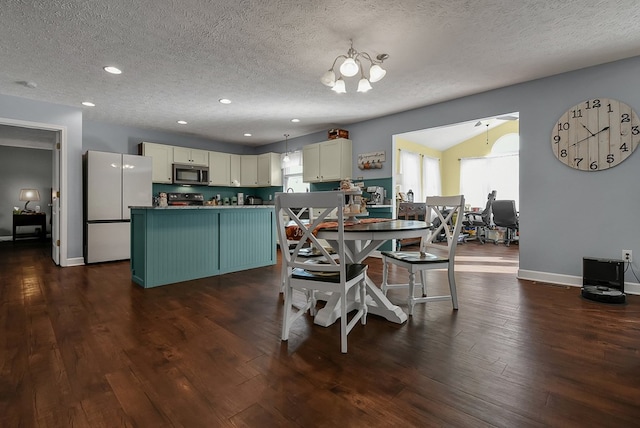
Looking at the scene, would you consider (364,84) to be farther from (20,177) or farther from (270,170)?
(20,177)

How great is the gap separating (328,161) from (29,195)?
303 inches

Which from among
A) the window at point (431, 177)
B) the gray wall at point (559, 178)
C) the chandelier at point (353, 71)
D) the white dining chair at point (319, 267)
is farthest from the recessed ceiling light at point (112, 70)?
the window at point (431, 177)

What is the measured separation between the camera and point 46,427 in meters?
1.16

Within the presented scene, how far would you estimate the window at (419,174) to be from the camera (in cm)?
735

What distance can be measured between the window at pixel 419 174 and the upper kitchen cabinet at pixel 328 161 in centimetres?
200

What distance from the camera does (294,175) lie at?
6.69m

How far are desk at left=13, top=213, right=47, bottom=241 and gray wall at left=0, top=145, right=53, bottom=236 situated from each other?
15.2 inches

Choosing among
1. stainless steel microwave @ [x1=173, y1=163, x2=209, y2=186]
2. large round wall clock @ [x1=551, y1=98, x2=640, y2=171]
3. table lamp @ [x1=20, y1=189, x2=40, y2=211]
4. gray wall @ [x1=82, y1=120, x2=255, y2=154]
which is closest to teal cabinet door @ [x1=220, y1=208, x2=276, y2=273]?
stainless steel microwave @ [x1=173, y1=163, x2=209, y2=186]

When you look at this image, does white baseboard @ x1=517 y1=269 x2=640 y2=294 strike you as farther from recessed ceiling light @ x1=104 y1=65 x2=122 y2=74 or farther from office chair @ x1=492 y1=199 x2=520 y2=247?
recessed ceiling light @ x1=104 y1=65 x2=122 y2=74

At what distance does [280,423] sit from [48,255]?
6228mm

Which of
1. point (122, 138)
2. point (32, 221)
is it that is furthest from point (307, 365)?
point (32, 221)

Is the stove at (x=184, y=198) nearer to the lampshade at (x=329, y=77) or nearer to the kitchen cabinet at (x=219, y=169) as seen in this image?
the kitchen cabinet at (x=219, y=169)

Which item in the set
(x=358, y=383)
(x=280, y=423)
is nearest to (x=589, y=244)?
(x=358, y=383)

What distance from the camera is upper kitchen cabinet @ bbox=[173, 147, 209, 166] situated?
19.3 feet
